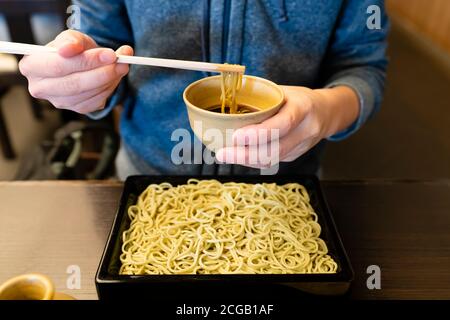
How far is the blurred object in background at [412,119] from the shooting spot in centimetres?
258

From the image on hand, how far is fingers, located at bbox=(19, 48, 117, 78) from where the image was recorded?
773 mm

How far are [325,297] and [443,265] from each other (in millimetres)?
366

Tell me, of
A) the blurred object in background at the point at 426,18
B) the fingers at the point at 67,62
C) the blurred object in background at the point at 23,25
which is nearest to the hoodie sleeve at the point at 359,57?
the fingers at the point at 67,62

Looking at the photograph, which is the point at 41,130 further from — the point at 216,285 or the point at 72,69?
the point at 216,285

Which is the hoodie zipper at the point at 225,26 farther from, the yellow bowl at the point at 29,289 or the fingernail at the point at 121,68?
the yellow bowl at the point at 29,289

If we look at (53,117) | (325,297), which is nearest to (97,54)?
(325,297)

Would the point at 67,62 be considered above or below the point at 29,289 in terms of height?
above

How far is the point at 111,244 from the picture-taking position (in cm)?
86

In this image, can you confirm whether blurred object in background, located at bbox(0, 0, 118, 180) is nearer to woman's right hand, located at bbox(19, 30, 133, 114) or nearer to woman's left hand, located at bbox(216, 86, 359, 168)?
woman's right hand, located at bbox(19, 30, 133, 114)

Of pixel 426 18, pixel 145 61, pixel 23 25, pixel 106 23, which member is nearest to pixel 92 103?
pixel 145 61

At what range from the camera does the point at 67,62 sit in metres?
0.78

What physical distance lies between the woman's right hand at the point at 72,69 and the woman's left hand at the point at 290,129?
27 centimetres

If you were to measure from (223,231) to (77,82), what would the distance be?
0.44 m

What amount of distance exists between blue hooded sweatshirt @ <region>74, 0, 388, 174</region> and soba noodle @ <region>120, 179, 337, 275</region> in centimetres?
24
